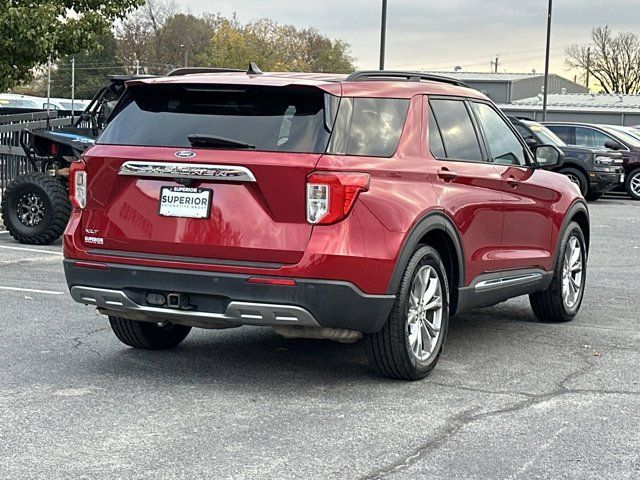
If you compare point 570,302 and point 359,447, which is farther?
point 570,302

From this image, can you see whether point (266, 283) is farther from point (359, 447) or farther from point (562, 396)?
point (562, 396)

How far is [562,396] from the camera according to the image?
6.30 meters

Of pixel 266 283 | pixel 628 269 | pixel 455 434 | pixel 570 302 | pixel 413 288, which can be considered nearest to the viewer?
pixel 455 434

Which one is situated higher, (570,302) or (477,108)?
(477,108)

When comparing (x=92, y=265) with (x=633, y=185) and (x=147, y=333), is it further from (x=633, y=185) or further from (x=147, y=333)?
(x=633, y=185)

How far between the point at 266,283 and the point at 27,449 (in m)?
1.52

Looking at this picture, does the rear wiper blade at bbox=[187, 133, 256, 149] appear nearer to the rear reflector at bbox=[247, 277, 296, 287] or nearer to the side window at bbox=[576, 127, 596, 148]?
the rear reflector at bbox=[247, 277, 296, 287]

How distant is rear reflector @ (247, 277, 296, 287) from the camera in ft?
19.5

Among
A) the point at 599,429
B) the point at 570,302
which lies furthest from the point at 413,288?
the point at 570,302

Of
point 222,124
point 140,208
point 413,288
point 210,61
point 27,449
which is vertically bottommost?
point 27,449

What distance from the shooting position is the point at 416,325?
6.53 metres

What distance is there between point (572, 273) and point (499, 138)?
65.4 inches

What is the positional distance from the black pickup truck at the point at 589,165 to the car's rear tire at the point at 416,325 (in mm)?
17696

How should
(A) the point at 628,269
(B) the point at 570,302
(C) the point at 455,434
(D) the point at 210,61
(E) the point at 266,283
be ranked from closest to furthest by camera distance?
(C) the point at 455,434 < (E) the point at 266,283 < (B) the point at 570,302 < (A) the point at 628,269 < (D) the point at 210,61
